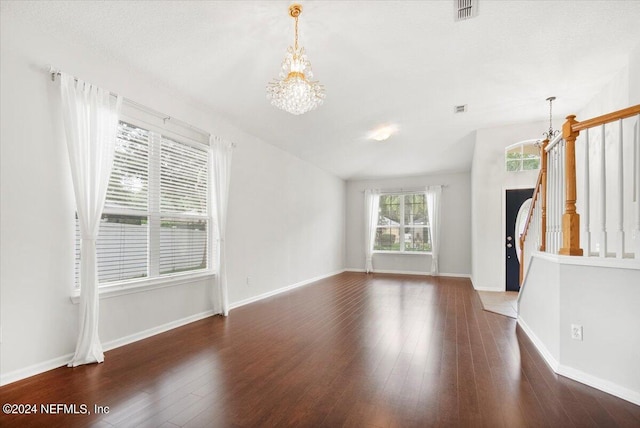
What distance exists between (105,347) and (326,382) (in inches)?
90.6

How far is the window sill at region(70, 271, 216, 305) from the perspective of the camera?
3037mm

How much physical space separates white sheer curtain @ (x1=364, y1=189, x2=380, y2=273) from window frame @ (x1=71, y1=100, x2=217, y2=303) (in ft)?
17.9

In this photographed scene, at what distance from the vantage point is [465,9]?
268 cm

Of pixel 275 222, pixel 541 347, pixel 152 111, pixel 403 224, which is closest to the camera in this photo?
pixel 541 347

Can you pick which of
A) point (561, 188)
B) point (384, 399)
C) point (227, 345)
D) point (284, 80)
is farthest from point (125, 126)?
point (561, 188)

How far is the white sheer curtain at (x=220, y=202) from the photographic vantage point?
436cm

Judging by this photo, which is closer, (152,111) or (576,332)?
(576,332)

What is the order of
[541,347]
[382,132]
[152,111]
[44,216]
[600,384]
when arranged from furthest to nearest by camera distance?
[382,132] → [152,111] → [541,347] → [44,216] → [600,384]

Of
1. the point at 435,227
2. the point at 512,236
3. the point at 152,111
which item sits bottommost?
the point at 512,236

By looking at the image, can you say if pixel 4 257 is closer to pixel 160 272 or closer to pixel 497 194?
pixel 160 272

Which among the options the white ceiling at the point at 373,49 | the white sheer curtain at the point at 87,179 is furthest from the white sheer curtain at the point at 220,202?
the white sheer curtain at the point at 87,179

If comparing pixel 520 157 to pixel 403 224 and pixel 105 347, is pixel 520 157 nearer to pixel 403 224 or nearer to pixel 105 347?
pixel 403 224

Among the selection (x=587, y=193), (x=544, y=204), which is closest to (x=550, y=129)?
(x=544, y=204)

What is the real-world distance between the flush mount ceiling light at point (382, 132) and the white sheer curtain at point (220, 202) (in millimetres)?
2783
